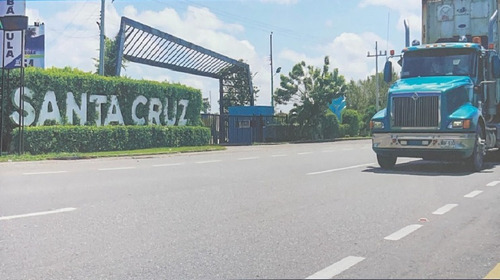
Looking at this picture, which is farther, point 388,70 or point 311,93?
point 311,93

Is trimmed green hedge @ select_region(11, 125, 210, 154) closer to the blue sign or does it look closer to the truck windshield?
the truck windshield

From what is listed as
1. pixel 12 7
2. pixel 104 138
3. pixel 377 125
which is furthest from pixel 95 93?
pixel 377 125

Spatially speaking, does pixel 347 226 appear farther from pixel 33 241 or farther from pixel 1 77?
pixel 1 77

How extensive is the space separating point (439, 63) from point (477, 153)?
8.22ft

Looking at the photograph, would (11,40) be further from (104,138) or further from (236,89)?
(236,89)

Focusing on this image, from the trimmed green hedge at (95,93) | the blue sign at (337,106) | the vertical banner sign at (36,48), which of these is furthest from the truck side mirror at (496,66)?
the vertical banner sign at (36,48)

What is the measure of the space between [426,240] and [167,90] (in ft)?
75.1

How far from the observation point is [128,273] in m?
4.64

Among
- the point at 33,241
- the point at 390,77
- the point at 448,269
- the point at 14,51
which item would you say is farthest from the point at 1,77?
the point at 448,269

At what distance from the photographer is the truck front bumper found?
39.2ft

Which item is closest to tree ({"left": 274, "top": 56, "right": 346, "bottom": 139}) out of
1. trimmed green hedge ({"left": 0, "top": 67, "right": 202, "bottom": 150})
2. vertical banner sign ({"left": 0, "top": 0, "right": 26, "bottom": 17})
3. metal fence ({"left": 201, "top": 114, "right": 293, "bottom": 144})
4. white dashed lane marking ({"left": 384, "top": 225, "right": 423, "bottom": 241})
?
metal fence ({"left": 201, "top": 114, "right": 293, "bottom": 144})

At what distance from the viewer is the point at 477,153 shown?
41.4ft

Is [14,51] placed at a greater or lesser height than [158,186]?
greater

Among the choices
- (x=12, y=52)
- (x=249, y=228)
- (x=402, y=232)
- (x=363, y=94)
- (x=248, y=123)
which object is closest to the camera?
(x=402, y=232)
